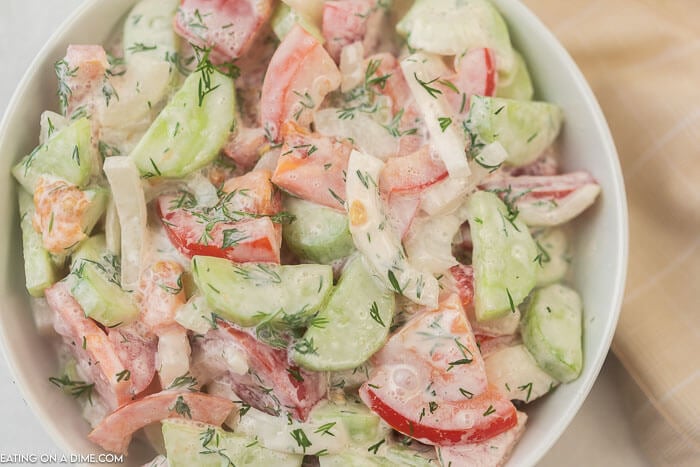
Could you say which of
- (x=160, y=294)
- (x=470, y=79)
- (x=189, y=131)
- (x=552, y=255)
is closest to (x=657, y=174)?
(x=552, y=255)

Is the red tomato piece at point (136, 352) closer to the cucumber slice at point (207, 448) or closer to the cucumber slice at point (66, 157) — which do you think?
the cucumber slice at point (207, 448)

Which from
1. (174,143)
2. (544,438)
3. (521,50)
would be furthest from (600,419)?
(174,143)

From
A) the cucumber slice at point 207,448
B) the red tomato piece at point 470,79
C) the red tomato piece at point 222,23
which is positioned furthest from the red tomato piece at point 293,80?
the cucumber slice at point 207,448

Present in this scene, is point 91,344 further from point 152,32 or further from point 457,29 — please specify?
point 457,29

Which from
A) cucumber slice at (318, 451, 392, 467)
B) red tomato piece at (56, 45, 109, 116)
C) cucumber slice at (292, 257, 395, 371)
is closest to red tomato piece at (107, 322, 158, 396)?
cucumber slice at (292, 257, 395, 371)

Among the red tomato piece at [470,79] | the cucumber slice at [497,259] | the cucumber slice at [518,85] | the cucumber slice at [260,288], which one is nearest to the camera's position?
the cucumber slice at [260,288]

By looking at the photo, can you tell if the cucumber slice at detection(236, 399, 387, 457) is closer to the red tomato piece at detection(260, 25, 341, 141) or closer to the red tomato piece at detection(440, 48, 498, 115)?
the red tomato piece at detection(260, 25, 341, 141)
